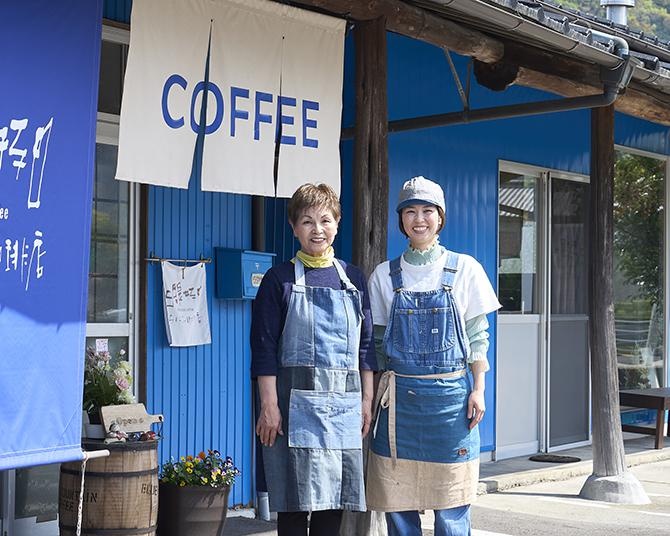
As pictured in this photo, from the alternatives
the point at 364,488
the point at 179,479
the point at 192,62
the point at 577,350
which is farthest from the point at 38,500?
the point at 577,350

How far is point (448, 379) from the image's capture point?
486 centimetres

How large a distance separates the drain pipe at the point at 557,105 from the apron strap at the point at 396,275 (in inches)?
92.8

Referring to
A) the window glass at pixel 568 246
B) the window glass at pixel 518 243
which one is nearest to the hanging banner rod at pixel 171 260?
the window glass at pixel 518 243

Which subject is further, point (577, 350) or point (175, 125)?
point (577, 350)

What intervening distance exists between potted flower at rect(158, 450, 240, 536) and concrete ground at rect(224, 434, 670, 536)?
971 mm

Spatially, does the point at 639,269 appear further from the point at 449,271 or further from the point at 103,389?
the point at 103,389

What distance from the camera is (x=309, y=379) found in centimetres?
474

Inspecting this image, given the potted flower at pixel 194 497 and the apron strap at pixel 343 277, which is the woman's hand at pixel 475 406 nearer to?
the apron strap at pixel 343 277

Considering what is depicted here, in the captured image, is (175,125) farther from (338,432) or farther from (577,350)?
(577,350)

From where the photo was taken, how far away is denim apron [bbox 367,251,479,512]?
4.87 meters

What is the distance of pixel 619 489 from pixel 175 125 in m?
4.60

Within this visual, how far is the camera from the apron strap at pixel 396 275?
4.98m

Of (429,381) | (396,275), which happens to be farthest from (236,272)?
A: (429,381)

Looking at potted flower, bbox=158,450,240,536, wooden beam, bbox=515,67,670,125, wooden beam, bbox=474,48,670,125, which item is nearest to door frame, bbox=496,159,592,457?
wooden beam, bbox=515,67,670,125
